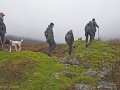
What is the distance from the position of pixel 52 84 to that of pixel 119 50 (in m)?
9.96

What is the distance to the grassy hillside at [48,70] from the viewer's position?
13758 millimetres

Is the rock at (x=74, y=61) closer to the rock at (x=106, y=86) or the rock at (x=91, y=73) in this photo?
the rock at (x=91, y=73)

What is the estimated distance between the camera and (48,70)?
50.8 ft

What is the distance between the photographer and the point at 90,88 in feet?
44.7

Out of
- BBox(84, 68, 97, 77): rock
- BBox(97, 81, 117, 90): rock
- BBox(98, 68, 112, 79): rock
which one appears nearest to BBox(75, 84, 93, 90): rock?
BBox(97, 81, 117, 90): rock

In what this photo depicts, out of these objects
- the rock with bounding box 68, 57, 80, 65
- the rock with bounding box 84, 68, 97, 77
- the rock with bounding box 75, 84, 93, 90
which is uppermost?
the rock with bounding box 68, 57, 80, 65

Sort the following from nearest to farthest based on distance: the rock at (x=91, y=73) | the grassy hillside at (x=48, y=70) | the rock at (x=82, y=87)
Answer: the rock at (x=82, y=87) < the grassy hillside at (x=48, y=70) < the rock at (x=91, y=73)

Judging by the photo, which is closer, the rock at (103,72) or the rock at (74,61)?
the rock at (103,72)

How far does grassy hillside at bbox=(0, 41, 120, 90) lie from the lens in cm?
1376

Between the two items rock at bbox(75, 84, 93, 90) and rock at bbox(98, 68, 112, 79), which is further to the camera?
rock at bbox(98, 68, 112, 79)

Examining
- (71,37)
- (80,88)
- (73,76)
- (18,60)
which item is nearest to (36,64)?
(18,60)

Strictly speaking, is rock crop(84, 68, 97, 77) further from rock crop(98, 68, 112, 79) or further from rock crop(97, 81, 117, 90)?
rock crop(97, 81, 117, 90)

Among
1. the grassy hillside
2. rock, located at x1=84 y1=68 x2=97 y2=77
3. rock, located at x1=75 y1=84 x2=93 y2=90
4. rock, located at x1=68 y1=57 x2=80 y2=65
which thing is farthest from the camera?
rock, located at x1=68 y1=57 x2=80 y2=65

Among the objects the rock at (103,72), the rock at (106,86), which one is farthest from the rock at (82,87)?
the rock at (103,72)
